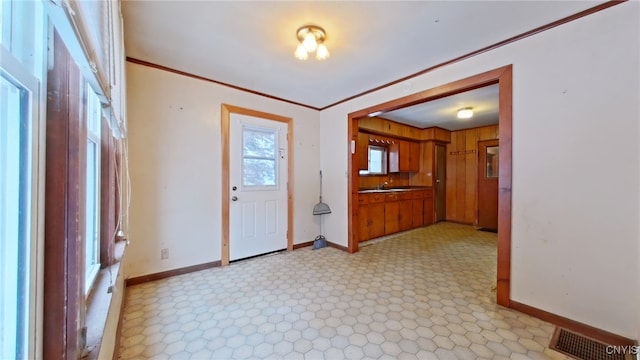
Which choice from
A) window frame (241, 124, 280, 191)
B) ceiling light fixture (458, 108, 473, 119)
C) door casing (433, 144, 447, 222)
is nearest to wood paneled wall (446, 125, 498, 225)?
door casing (433, 144, 447, 222)

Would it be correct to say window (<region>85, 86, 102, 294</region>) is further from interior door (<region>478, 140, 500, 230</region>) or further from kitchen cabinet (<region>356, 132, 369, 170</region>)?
interior door (<region>478, 140, 500, 230</region>)

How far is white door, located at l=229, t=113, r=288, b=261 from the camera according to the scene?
3301 millimetres

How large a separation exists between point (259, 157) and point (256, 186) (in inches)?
16.1

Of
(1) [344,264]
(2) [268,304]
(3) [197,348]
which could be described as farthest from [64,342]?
(1) [344,264]

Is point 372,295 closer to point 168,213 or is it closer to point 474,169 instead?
point 168,213

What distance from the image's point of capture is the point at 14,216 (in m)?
0.54

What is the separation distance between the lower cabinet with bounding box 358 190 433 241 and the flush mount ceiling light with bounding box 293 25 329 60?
253 cm

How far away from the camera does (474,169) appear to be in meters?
5.85

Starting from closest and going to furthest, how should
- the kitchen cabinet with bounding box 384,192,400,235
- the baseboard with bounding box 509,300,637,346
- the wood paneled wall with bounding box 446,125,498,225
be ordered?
the baseboard with bounding box 509,300,637,346 < the kitchen cabinet with bounding box 384,192,400,235 < the wood paneled wall with bounding box 446,125,498,225


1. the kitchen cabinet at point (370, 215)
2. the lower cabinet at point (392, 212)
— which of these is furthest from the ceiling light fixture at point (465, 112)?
the kitchen cabinet at point (370, 215)

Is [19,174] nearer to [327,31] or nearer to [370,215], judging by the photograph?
[327,31]

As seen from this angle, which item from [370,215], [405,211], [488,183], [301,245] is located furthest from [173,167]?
[488,183]

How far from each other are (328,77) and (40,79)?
2691 mm

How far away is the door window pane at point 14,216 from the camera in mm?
519
